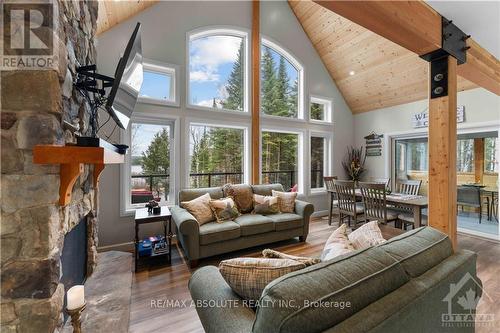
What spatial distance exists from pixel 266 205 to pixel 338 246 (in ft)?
7.45

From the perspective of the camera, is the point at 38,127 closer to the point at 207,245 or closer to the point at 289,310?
the point at 289,310

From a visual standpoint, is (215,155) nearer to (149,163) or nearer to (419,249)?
(149,163)

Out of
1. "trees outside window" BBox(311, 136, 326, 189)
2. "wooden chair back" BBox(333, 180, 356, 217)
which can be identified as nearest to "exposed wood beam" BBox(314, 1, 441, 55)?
"wooden chair back" BBox(333, 180, 356, 217)

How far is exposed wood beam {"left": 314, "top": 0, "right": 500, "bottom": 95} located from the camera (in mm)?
1595

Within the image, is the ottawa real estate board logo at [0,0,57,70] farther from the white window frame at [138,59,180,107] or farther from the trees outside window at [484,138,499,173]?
the trees outside window at [484,138,499,173]

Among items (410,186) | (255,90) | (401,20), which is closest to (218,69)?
(255,90)

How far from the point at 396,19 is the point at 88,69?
7.59ft

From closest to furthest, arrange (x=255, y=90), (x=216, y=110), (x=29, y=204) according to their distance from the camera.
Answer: (x=29, y=204) < (x=216, y=110) < (x=255, y=90)

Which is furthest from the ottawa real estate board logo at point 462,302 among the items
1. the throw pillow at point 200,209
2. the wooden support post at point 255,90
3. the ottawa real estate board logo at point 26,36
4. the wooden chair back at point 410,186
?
the wooden support post at point 255,90

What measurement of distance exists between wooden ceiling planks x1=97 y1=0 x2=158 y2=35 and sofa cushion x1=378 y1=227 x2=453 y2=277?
146 inches

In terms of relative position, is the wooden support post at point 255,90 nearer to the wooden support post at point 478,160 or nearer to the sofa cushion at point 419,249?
the sofa cushion at point 419,249

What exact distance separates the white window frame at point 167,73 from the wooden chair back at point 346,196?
3.12 m

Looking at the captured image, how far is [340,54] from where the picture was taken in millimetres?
5008

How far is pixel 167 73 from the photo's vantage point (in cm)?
375
